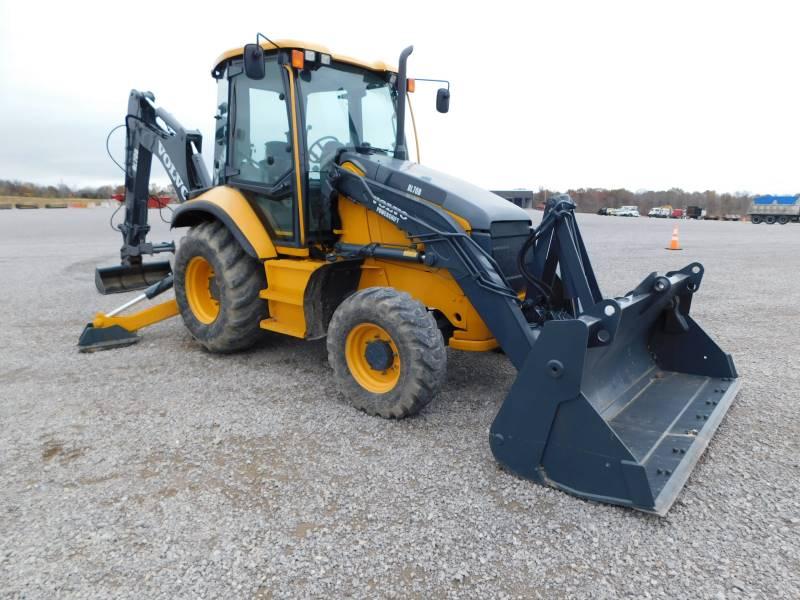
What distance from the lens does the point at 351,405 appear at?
423cm

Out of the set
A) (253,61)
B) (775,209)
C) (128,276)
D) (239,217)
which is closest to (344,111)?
(253,61)

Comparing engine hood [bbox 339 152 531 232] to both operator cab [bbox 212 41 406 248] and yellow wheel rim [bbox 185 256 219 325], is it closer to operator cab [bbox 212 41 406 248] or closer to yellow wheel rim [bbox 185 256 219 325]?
operator cab [bbox 212 41 406 248]

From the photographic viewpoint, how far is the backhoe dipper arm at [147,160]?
6219mm

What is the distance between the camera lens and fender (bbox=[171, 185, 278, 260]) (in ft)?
16.2

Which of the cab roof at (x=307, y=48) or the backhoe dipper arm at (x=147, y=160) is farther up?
the cab roof at (x=307, y=48)

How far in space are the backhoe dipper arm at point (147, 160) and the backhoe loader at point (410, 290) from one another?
2.27 ft

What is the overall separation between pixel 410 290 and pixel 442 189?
821 millimetres

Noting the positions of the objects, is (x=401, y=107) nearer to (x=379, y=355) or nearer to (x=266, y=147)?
(x=266, y=147)

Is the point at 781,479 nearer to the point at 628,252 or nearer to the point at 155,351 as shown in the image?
the point at 155,351

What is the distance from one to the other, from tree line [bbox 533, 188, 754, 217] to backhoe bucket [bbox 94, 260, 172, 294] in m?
56.3

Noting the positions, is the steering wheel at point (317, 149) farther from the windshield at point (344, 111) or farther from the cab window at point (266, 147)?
the cab window at point (266, 147)

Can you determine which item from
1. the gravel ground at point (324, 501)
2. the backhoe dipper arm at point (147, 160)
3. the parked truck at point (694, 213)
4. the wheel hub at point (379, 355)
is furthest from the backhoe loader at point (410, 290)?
the parked truck at point (694, 213)

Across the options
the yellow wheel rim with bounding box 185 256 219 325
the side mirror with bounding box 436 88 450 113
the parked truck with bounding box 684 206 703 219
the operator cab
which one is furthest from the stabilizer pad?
the parked truck with bounding box 684 206 703 219

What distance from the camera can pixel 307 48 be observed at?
4.58 m
